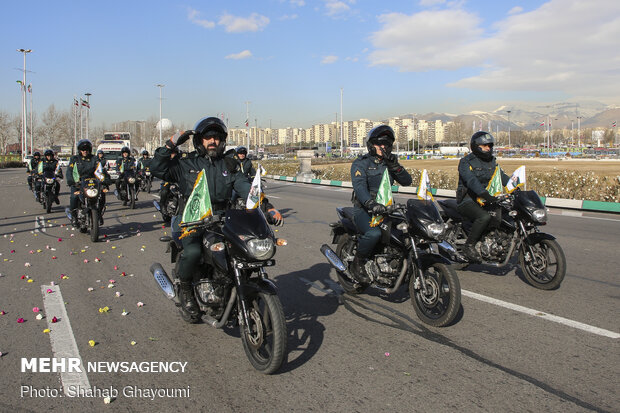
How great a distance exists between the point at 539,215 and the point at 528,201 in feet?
0.79

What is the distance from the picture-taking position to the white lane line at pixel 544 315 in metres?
4.85

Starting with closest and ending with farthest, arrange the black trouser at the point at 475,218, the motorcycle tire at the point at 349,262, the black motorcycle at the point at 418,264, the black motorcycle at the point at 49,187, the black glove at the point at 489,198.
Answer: the black motorcycle at the point at 418,264
the motorcycle tire at the point at 349,262
the black glove at the point at 489,198
the black trouser at the point at 475,218
the black motorcycle at the point at 49,187

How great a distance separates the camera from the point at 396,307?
18.6 ft

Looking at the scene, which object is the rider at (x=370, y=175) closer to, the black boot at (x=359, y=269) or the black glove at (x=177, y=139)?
the black boot at (x=359, y=269)

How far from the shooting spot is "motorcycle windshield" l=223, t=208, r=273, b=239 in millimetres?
3934

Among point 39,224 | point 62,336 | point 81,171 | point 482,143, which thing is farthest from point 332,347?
point 39,224

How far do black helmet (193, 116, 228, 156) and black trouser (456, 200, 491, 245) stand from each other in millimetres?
3800

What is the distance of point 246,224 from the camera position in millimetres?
3977

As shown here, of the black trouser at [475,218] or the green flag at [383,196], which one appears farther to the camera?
the black trouser at [475,218]

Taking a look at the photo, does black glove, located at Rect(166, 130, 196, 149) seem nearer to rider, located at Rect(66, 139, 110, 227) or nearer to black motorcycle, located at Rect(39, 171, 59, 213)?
rider, located at Rect(66, 139, 110, 227)

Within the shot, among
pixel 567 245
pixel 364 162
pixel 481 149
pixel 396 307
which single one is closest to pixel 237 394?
pixel 396 307

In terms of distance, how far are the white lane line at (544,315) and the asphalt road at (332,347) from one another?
0.8 inches

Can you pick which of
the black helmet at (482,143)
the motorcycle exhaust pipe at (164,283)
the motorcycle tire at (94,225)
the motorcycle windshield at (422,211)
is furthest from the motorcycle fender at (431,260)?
the motorcycle tire at (94,225)

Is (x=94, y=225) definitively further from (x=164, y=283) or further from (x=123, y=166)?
(x=123, y=166)
